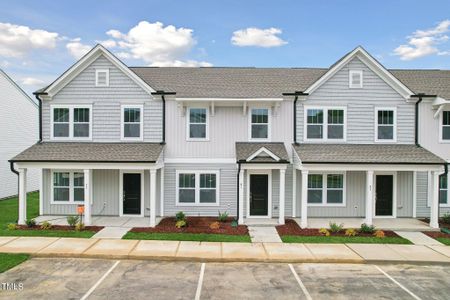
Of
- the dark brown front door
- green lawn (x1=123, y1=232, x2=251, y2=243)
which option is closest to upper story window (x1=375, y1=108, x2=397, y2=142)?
the dark brown front door

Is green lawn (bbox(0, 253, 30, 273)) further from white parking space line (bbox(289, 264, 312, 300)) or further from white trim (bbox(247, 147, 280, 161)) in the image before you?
white trim (bbox(247, 147, 280, 161))

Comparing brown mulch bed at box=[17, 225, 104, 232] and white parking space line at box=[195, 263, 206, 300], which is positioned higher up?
brown mulch bed at box=[17, 225, 104, 232]

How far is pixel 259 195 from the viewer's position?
16.6m

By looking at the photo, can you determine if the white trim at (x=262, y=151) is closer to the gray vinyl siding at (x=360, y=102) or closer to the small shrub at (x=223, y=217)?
the gray vinyl siding at (x=360, y=102)

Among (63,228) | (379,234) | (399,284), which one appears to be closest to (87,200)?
(63,228)

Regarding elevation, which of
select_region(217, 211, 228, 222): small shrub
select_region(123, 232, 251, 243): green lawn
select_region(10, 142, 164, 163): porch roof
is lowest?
select_region(123, 232, 251, 243): green lawn

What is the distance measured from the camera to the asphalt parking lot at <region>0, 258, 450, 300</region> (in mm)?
8477

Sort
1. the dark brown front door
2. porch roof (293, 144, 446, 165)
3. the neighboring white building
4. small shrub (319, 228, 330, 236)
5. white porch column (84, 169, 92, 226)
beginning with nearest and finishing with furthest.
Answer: small shrub (319, 228, 330, 236)
white porch column (84, 169, 92, 226)
porch roof (293, 144, 446, 165)
the dark brown front door
the neighboring white building

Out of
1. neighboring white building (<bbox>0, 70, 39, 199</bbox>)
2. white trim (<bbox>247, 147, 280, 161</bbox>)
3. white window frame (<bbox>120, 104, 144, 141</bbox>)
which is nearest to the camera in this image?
white trim (<bbox>247, 147, 280, 161</bbox>)

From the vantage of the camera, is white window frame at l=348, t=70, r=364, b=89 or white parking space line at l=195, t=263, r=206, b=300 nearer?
white parking space line at l=195, t=263, r=206, b=300

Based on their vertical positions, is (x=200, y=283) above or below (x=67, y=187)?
below

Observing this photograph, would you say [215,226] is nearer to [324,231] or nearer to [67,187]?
[324,231]

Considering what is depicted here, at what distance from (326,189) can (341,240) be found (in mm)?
4062

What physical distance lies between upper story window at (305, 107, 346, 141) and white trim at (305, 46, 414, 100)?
118 centimetres
